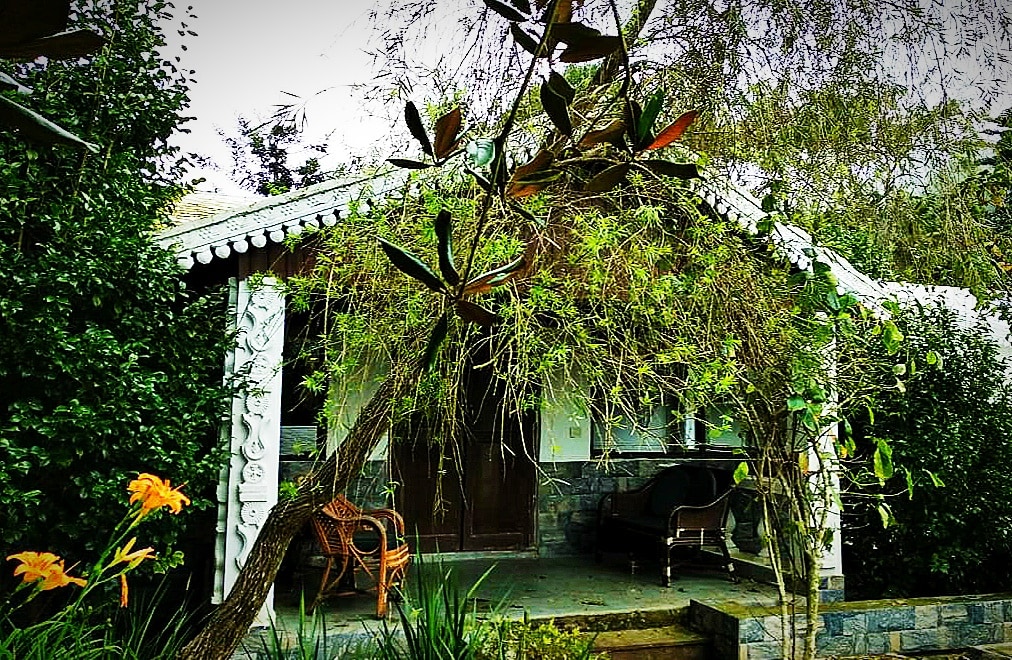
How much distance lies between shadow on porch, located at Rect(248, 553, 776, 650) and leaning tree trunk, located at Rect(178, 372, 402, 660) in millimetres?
2145

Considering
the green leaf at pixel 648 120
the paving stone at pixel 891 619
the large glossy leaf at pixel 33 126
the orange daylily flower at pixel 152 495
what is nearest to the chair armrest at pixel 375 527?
the paving stone at pixel 891 619

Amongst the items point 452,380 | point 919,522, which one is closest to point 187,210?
point 452,380

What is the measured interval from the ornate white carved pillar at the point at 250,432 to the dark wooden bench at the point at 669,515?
3708 millimetres

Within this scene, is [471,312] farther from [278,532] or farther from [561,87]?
[278,532]

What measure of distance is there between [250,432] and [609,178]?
437 centimetres

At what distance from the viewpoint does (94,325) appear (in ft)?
16.2

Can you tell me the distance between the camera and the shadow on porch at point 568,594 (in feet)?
20.9

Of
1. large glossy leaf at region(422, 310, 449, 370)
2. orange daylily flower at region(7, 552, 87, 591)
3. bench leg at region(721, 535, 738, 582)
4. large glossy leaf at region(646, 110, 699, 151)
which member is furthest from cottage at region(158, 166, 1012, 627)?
large glossy leaf at region(646, 110, 699, 151)

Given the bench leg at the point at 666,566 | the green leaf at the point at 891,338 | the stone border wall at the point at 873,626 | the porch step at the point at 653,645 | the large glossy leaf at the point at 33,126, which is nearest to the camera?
the large glossy leaf at the point at 33,126

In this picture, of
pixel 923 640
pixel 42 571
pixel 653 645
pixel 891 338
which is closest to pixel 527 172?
pixel 42 571

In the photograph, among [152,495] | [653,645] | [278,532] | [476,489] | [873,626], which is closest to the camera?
[152,495]

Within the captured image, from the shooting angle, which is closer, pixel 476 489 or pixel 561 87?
pixel 561 87

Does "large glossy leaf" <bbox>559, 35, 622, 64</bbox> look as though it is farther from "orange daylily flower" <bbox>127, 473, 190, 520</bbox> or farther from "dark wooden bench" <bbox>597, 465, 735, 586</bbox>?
"dark wooden bench" <bbox>597, 465, 735, 586</bbox>

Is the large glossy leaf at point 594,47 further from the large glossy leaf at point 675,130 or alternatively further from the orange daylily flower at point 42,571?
the orange daylily flower at point 42,571
